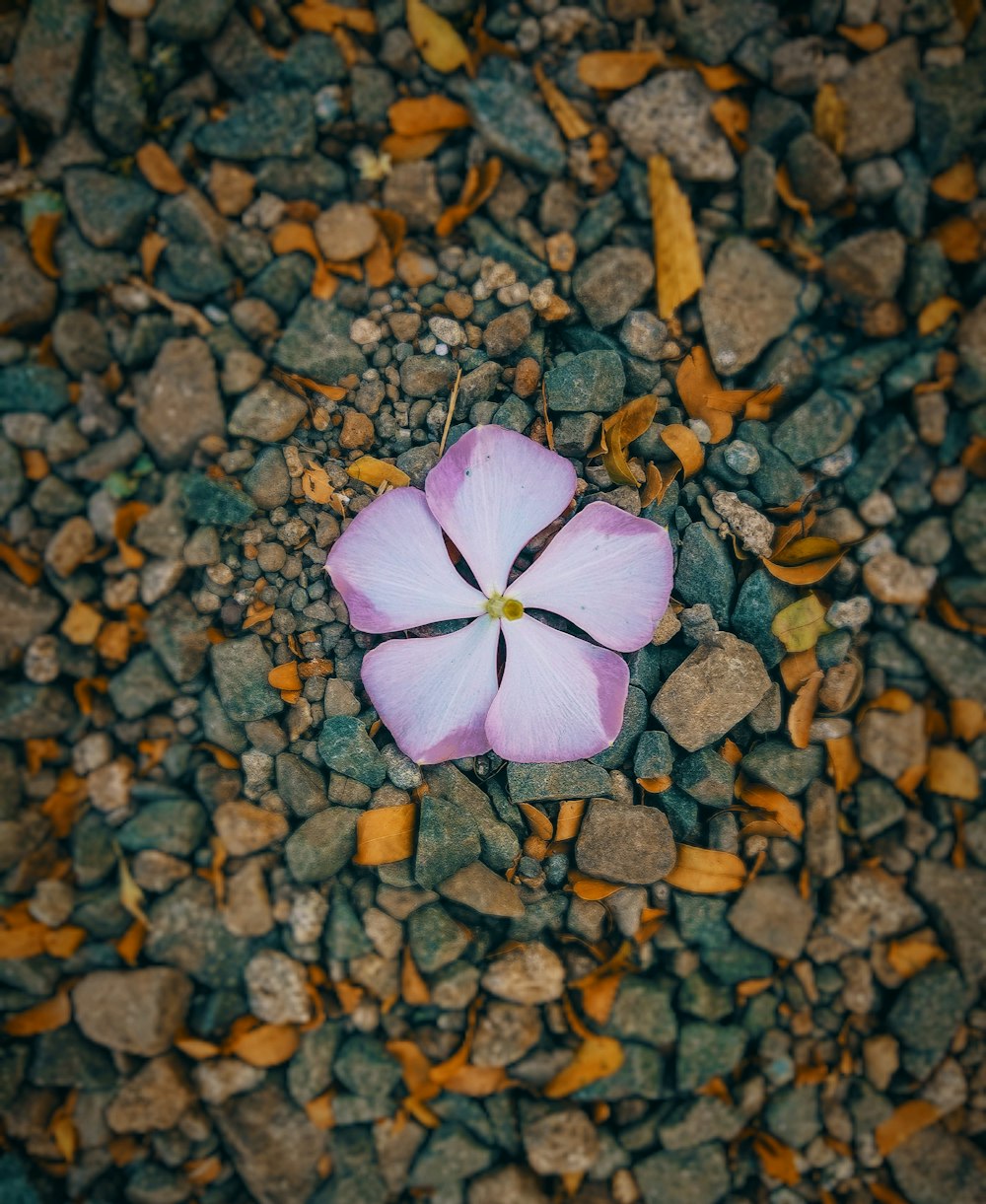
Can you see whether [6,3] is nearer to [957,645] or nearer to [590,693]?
[590,693]

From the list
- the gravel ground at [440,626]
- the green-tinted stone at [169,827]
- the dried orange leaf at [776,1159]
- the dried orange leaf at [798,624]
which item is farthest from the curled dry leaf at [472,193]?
the dried orange leaf at [776,1159]

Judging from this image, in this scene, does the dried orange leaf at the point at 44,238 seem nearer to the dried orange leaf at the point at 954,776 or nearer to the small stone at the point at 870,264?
the small stone at the point at 870,264

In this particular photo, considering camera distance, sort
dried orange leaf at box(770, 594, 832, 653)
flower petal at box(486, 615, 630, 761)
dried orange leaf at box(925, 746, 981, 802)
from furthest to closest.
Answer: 1. dried orange leaf at box(925, 746, 981, 802)
2. dried orange leaf at box(770, 594, 832, 653)
3. flower petal at box(486, 615, 630, 761)

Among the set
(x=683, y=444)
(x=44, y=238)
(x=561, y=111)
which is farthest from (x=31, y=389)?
(x=683, y=444)

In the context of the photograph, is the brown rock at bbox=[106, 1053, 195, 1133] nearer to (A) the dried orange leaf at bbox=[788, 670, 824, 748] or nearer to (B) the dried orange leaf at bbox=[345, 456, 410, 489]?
(B) the dried orange leaf at bbox=[345, 456, 410, 489]

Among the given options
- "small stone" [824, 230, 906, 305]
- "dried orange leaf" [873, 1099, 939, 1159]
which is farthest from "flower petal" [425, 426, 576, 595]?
"dried orange leaf" [873, 1099, 939, 1159]

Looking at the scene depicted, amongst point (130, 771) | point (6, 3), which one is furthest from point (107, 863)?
point (6, 3)
